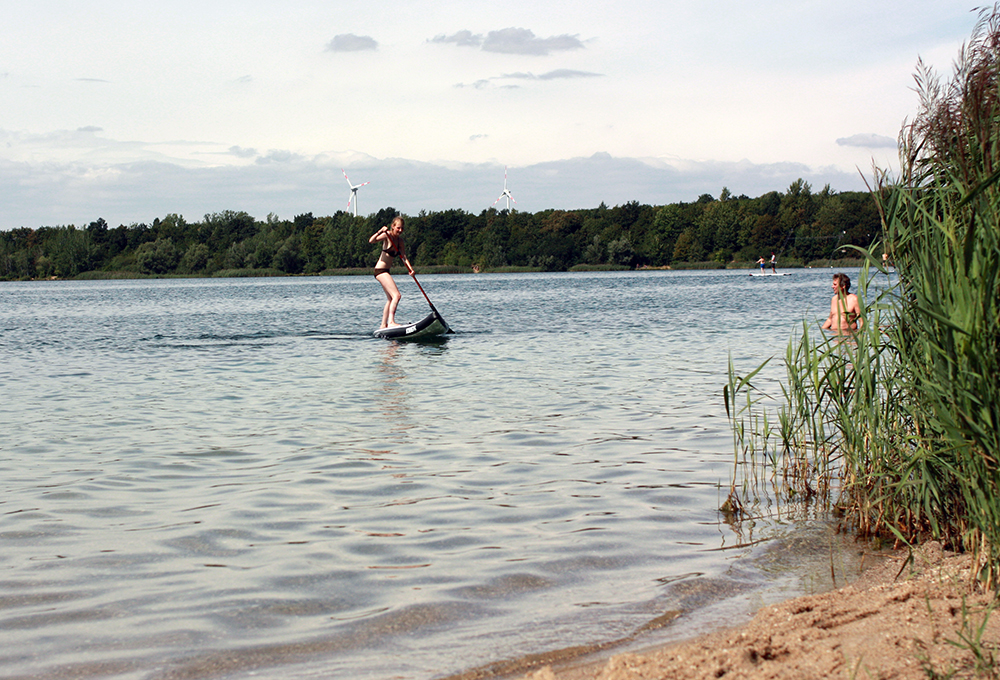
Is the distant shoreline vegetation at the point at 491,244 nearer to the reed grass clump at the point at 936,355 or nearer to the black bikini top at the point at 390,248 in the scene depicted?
the black bikini top at the point at 390,248

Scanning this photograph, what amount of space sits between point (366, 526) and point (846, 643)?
12.0 ft

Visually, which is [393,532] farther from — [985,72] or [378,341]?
[378,341]

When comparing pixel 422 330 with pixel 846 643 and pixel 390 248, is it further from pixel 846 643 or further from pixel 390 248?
pixel 846 643

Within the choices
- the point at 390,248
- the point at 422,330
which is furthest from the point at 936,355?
the point at 422,330

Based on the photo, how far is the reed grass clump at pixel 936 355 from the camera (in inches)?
162

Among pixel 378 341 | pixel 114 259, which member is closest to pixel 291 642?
pixel 378 341

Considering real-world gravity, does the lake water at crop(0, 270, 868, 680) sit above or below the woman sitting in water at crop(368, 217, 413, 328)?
below

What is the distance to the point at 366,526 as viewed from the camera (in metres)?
6.50

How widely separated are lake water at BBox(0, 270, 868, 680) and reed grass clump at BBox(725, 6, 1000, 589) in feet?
2.34

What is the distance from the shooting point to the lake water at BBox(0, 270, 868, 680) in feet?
14.8

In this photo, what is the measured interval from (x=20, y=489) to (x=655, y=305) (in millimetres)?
34805

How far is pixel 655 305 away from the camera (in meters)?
40.5

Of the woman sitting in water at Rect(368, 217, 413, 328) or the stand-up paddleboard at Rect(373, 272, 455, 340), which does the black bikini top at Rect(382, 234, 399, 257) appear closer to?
the woman sitting in water at Rect(368, 217, 413, 328)

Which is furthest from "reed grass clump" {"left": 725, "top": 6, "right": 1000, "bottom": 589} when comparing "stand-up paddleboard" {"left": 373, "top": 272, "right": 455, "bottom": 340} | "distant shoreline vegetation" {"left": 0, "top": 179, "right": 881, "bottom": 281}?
"distant shoreline vegetation" {"left": 0, "top": 179, "right": 881, "bottom": 281}
